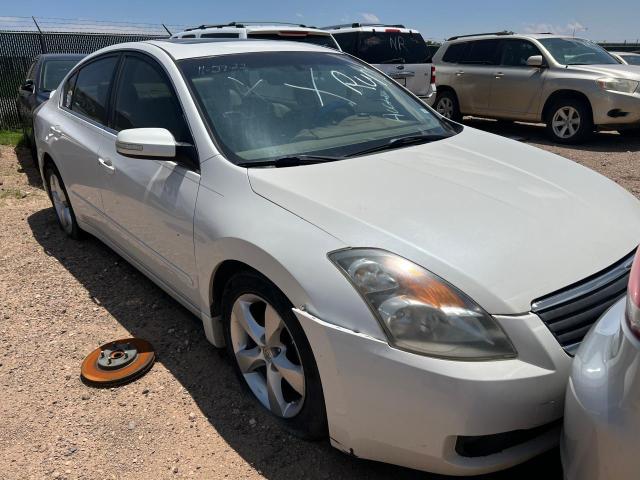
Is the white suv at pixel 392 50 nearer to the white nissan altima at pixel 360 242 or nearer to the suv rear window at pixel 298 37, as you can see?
the suv rear window at pixel 298 37

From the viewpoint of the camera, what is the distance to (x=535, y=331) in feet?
5.69

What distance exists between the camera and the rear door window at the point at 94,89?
3625mm

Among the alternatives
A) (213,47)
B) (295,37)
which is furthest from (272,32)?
(213,47)

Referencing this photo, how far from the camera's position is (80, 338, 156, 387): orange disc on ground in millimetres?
2811

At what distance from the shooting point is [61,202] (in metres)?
4.69

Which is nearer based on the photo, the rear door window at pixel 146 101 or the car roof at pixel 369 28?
the rear door window at pixel 146 101

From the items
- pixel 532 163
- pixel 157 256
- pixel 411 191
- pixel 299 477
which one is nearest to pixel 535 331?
pixel 411 191

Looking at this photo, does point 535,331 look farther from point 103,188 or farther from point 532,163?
point 103,188

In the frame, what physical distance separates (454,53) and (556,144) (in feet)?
9.98

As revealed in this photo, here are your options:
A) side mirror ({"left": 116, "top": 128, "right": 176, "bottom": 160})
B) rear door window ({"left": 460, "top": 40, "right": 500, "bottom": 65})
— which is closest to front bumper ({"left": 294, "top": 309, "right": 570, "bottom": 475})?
side mirror ({"left": 116, "top": 128, "right": 176, "bottom": 160})

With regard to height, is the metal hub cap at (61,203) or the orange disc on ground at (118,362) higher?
the metal hub cap at (61,203)

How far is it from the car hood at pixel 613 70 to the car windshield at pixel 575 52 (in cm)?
32

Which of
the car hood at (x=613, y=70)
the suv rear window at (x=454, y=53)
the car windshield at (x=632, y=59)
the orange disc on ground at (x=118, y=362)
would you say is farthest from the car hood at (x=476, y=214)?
the car windshield at (x=632, y=59)

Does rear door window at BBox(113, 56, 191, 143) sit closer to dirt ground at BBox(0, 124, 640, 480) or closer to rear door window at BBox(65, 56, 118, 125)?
rear door window at BBox(65, 56, 118, 125)
